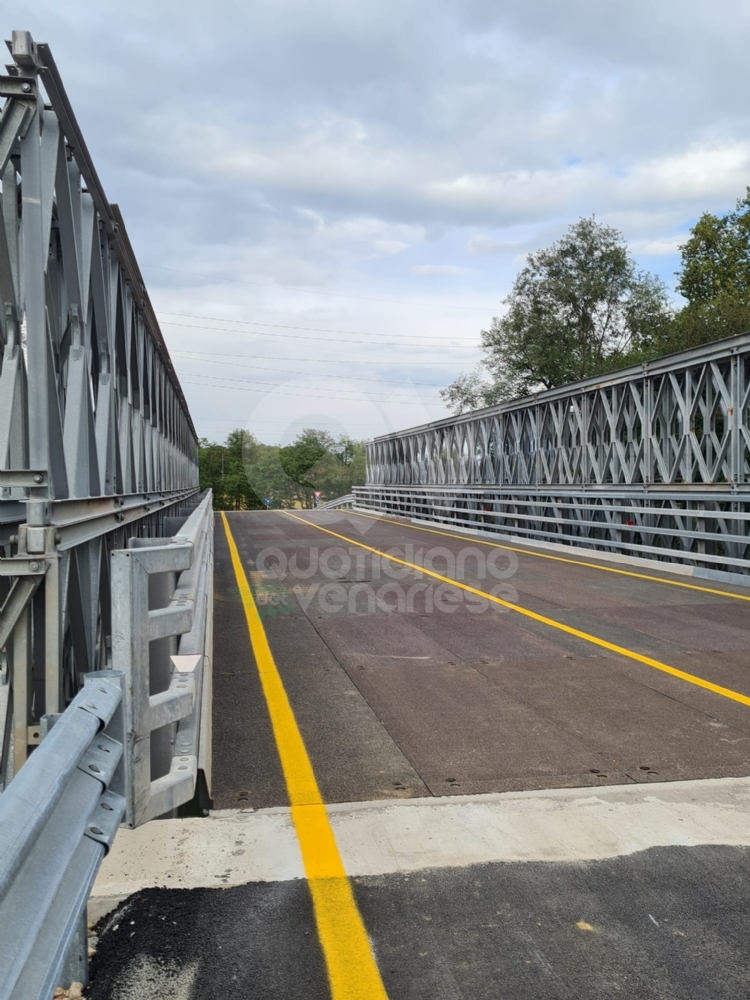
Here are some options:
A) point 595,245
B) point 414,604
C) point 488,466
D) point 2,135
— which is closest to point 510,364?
point 595,245

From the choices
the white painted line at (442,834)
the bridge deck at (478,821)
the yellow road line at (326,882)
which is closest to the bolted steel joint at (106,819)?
the bridge deck at (478,821)

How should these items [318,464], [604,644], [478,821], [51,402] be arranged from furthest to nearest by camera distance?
[318,464], [604,644], [478,821], [51,402]

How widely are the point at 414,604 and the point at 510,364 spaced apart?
1903 inches

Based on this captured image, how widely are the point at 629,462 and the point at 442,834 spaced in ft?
48.9

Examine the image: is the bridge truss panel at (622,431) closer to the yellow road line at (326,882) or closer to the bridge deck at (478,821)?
the bridge deck at (478,821)

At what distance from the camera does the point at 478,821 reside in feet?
14.5

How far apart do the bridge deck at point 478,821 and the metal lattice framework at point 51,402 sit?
3.40ft

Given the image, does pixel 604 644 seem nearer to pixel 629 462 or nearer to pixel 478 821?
pixel 478 821

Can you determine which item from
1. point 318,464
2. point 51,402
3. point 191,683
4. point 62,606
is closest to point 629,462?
point 191,683

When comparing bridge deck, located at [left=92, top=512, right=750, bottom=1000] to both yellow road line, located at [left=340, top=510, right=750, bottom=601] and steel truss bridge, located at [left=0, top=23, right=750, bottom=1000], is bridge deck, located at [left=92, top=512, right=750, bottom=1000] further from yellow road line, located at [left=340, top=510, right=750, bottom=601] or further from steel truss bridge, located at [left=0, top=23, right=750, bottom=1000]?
yellow road line, located at [left=340, top=510, right=750, bottom=601]

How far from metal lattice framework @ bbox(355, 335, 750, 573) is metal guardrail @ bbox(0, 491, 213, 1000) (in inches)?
440

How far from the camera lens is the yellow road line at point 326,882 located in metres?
3.06

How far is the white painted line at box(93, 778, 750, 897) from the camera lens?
3.86 m
